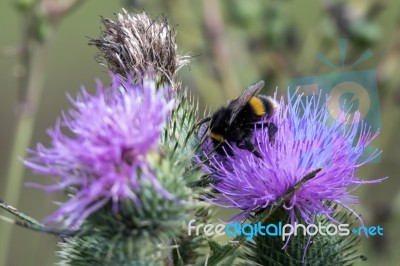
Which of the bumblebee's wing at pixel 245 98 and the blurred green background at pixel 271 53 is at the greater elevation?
the blurred green background at pixel 271 53

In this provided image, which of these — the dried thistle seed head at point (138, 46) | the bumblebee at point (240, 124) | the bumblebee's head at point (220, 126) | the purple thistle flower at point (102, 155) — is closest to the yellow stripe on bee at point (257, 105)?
the bumblebee at point (240, 124)

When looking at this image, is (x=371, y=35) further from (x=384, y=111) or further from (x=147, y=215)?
(x=147, y=215)

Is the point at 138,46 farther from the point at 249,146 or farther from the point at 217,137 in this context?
the point at 249,146

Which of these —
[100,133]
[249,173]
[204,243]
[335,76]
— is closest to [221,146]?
[249,173]

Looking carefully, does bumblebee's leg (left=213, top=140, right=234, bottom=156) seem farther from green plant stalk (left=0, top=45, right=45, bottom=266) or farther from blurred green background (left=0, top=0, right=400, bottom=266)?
green plant stalk (left=0, top=45, right=45, bottom=266)

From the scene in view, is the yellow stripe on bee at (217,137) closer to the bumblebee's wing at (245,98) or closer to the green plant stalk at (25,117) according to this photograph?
the bumblebee's wing at (245,98)

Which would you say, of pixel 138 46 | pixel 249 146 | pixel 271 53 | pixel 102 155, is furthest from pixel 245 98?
pixel 271 53
